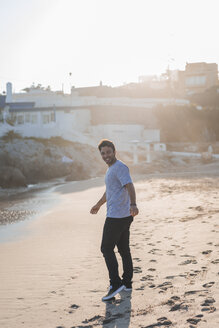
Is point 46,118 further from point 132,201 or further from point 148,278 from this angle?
point 132,201

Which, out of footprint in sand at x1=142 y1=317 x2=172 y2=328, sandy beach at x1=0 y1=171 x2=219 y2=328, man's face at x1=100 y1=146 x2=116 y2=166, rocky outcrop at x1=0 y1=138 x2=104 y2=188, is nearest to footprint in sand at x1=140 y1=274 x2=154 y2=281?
sandy beach at x1=0 y1=171 x2=219 y2=328

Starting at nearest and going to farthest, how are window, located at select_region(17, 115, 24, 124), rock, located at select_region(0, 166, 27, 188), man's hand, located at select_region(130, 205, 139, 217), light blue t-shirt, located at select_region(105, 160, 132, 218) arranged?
man's hand, located at select_region(130, 205, 139, 217) < light blue t-shirt, located at select_region(105, 160, 132, 218) < rock, located at select_region(0, 166, 27, 188) < window, located at select_region(17, 115, 24, 124)

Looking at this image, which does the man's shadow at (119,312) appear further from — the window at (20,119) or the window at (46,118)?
the window at (20,119)

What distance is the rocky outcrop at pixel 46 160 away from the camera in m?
33.4

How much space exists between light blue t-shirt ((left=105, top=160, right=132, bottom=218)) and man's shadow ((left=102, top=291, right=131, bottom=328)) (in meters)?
1.00

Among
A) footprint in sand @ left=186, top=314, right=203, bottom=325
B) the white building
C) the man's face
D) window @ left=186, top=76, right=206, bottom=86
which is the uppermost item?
window @ left=186, top=76, right=206, bottom=86

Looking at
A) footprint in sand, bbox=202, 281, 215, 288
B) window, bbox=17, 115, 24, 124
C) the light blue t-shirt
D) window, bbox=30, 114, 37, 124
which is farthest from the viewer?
window, bbox=30, 114, 37, 124

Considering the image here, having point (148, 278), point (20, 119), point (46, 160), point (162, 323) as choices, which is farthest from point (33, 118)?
point (162, 323)

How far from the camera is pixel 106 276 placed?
617 centimetres

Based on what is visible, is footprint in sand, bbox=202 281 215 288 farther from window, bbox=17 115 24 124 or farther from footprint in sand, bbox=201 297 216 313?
window, bbox=17 115 24 124

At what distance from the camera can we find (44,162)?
3484 centimetres

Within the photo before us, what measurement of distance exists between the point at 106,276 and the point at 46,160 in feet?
96.7

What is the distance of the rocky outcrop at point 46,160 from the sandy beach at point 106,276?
21.0 metres

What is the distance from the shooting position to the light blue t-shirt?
5301 mm
